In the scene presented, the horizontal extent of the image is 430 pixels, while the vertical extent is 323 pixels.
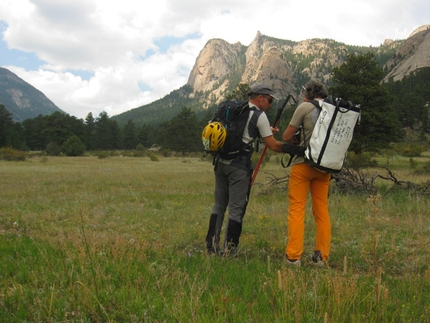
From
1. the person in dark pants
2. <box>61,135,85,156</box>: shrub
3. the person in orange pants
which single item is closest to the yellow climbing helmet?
the person in dark pants

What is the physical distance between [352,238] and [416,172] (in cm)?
1441

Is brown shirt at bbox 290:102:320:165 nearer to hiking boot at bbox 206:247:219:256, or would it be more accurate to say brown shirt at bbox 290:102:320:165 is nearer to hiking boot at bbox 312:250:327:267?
hiking boot at bbox 312:250:327:267

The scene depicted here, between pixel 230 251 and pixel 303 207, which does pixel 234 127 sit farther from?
pixel 230 251

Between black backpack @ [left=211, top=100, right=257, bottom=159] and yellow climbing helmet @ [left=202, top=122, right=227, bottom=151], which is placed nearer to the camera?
yellow climbing helmet @ [left=202, top=122, right=227, bottom=151]

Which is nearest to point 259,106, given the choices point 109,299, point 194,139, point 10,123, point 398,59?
point 109,299

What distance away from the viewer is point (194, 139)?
62031 mm

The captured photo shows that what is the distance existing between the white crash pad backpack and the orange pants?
0.77 ft

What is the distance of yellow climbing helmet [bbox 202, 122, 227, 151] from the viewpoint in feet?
12.5

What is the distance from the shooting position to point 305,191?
3941 millimetres

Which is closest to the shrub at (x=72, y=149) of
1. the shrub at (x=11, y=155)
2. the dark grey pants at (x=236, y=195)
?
the shrub at (x=11, y=155)

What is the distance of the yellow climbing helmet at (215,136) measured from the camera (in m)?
3.80

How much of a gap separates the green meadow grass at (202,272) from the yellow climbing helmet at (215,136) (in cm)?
132

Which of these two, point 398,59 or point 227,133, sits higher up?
point 398,59

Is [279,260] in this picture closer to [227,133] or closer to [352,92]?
[227,133]
